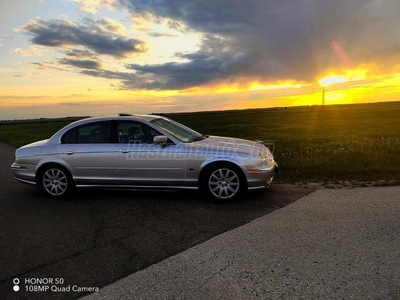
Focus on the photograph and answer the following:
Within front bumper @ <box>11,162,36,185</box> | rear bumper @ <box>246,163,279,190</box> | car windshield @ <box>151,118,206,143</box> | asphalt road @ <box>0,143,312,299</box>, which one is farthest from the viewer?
front bumper @ <box>11,162,36,185</box>

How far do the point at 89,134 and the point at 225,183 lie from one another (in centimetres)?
286

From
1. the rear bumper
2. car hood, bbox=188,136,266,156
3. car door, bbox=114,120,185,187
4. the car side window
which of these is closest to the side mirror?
car door, bbox=114,120,185,187

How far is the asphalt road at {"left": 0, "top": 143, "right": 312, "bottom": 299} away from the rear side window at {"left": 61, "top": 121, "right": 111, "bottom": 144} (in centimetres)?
113

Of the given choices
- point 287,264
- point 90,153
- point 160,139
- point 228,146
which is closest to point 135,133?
point 160,139

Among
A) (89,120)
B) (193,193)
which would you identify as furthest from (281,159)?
(89,120)

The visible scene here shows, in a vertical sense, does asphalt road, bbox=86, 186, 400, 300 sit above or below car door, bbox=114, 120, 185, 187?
below

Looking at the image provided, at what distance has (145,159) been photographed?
6242mm

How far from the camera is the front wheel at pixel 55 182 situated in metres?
6.72

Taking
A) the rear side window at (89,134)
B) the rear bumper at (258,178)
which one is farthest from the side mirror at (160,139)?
the rear bumper at (258,178)

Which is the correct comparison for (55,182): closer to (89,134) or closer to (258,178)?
(89,134)

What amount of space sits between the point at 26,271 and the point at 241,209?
3.22m

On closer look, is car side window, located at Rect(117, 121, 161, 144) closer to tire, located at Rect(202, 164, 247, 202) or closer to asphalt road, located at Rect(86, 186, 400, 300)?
tire, located at Rect(202, 164, 247, 202)

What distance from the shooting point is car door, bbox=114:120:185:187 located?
6.14 m

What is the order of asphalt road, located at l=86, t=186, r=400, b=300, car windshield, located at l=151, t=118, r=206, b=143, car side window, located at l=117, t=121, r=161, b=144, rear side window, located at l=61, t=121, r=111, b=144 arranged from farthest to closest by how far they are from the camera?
rear side window, located at l=61, t=121, r=111, b=144, car windshield, located at l=151, t=118, r=206, b=143, car side window, located at l=117, t=121, r=161, b=144, asphalt road, located at l=86, t=186, r=400, b=300
